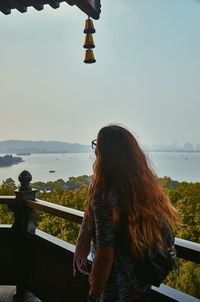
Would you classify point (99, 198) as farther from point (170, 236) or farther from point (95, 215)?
point (170, 236)

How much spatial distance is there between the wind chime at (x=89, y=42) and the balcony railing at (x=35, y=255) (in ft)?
3.93

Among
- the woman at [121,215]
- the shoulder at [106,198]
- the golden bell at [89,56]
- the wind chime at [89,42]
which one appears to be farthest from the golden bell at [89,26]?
the shoulder at [106,198]

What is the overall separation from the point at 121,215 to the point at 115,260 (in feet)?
0.59

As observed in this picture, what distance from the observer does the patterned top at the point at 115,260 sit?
1316 millimetres

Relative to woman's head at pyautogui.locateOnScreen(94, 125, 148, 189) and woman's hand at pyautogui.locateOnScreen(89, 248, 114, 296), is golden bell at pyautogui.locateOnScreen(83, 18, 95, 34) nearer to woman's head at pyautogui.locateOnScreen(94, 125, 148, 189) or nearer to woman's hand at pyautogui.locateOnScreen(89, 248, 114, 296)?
woman's head at pyautogui.locateOnScreen(94, 125, 148, 189)

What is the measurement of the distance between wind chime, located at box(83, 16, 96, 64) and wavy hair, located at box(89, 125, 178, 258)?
6.84ft

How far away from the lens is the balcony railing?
2.71 metres

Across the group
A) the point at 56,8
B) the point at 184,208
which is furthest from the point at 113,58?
the point at 56,8

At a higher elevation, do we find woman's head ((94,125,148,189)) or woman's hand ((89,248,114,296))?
woman's head ((94,125,148,189))

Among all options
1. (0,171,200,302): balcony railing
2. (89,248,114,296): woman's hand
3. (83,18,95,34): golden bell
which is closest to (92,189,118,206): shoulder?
(89,248,114,296): woman's hand

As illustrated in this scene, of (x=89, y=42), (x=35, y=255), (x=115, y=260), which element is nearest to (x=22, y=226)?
(x=35, y=255)

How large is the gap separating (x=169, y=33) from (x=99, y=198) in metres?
40.2

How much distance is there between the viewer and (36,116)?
43469 mm

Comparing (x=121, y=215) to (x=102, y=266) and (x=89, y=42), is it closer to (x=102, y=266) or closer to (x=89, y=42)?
(x=102, y=266)
